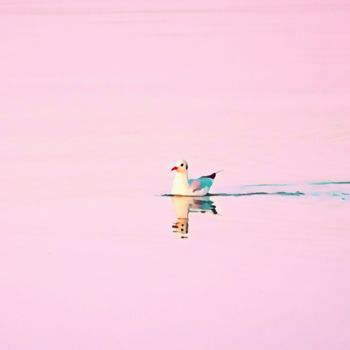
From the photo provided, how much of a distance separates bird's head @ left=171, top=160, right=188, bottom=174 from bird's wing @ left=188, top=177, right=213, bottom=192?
13 centimetres

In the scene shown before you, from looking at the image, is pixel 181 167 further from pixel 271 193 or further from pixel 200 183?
pixel 271 193

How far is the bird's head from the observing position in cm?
1480

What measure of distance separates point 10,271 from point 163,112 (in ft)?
23.2

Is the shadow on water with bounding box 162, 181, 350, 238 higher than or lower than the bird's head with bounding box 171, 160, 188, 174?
lower

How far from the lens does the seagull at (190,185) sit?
14.6 meters

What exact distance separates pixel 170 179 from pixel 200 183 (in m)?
0.58

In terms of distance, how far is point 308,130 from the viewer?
56.3 ft

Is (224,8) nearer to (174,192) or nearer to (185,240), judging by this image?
(174,192)

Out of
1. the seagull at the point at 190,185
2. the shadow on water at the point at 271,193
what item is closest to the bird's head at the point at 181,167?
the seagull at the point at 190,185

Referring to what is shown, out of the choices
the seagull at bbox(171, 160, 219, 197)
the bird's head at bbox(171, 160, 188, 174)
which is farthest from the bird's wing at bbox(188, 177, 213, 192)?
the bird's head at bbox(171, 160, 188, 174)

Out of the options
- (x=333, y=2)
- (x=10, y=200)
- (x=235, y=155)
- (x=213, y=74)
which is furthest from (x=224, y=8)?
(x=10, y=200)

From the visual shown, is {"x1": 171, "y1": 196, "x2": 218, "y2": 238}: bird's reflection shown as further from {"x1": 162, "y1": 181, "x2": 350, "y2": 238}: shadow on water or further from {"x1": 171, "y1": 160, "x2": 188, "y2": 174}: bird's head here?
{"x1": 171, "y1": 160, "x2": 188, "y2": 174}: bird's head

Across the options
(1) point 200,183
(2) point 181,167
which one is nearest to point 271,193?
(1) point 200,183

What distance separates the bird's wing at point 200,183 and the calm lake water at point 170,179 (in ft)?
0.44
